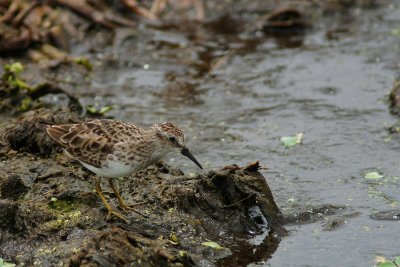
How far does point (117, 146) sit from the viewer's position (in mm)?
7875

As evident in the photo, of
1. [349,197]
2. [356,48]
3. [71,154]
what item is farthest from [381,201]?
[356,48]

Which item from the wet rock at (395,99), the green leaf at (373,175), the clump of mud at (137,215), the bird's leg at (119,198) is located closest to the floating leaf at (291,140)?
the green leaf at (373,175)

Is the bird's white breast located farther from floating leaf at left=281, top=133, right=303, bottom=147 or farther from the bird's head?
floating leaf at left=281, top=133, right=303, bottom=147

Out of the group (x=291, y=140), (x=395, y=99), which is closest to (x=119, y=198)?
(x=291, y=140)

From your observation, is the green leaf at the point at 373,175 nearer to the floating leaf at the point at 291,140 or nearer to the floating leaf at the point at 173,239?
the floating leaf at the point at 291,140

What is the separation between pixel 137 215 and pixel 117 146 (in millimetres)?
783

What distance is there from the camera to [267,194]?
853cm

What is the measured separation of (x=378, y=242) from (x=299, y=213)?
104 cm

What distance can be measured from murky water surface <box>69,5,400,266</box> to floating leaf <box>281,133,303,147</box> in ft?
0.34

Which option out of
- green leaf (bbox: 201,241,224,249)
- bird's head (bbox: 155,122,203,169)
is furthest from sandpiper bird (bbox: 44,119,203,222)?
green leaf (bbox: 201,241,224,249)

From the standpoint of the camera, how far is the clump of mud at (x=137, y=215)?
23.9ft

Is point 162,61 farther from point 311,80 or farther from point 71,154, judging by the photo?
point 71,154

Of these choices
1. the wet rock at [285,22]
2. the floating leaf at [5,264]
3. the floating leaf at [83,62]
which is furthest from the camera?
the wet rock at [285,22]

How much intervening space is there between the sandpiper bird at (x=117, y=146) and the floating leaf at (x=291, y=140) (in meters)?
3.06
